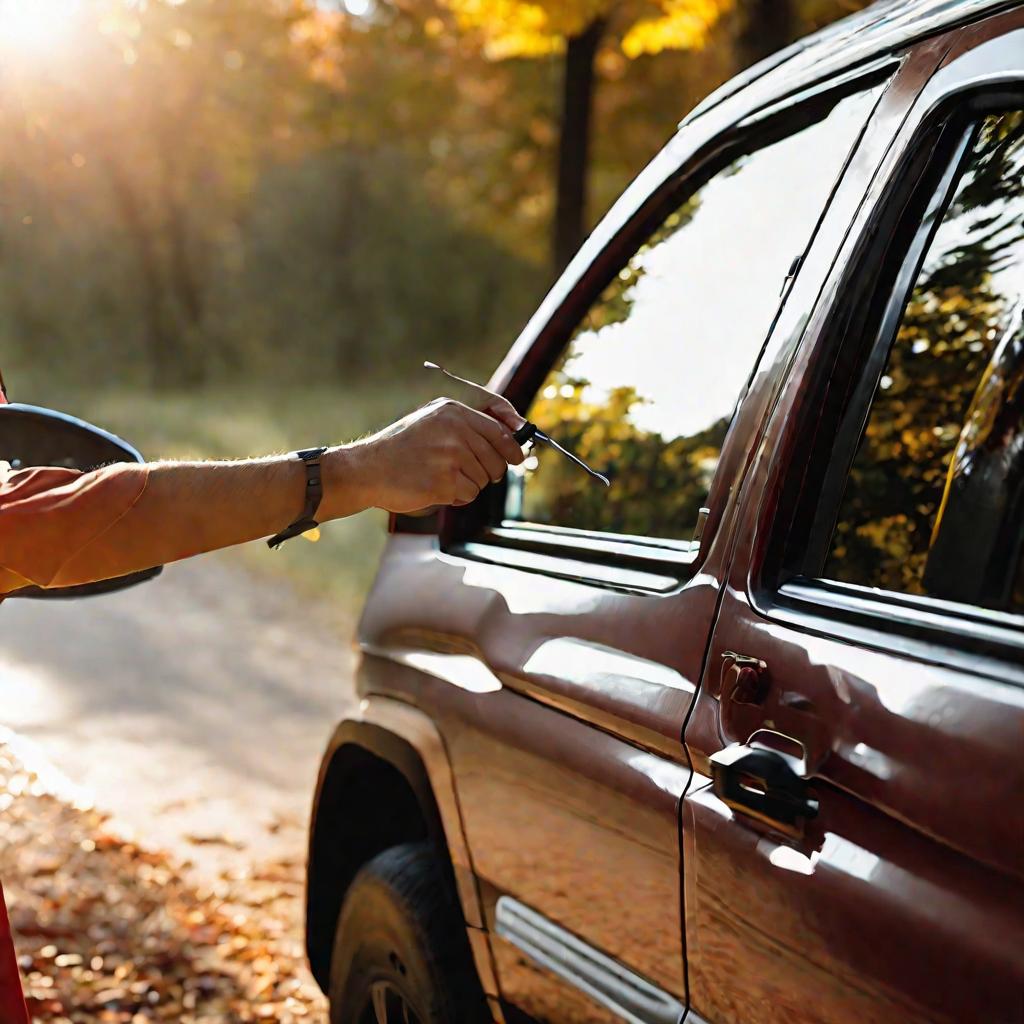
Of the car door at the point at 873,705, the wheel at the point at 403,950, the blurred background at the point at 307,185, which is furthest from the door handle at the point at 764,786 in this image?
the blurred background at the point at 307,185

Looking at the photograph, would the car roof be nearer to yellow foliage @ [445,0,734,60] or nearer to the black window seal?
the black window seal

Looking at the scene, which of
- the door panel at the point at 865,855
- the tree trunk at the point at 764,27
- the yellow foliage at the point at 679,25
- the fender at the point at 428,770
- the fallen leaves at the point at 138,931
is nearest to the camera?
the door panel at the point at 865,855

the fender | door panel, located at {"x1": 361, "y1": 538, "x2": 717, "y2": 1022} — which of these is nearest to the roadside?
the fender

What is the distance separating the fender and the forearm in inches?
32.0

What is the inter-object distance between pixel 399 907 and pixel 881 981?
1.39 meters

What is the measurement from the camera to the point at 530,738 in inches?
96.7

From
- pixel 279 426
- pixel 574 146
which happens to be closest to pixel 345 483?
pixel 574 146

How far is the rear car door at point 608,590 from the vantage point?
216cm

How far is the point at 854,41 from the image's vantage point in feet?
7.54

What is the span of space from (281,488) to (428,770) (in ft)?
3.02

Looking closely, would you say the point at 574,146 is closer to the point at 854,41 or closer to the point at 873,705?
the point at 854,41

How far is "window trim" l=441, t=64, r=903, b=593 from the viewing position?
2221 millimetres

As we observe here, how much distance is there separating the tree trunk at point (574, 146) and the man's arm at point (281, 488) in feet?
32.7

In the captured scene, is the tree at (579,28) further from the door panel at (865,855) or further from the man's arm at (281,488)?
the door panel at (865,855)
